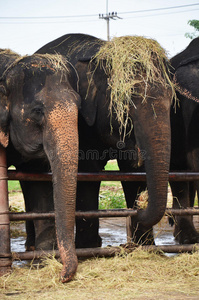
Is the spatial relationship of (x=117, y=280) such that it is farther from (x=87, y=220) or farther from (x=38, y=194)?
(x=87, y=220)

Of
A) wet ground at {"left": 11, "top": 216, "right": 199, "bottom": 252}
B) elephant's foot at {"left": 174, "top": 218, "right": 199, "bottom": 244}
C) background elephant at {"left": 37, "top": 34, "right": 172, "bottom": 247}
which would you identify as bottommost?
wet ground at {"left": 11, "top": 216, "right": 199, "bottom": 252}

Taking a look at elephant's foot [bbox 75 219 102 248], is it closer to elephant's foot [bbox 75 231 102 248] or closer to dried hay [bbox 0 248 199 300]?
elephant's foot [bbox 75 231 102 248]

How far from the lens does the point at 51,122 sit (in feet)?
12.7

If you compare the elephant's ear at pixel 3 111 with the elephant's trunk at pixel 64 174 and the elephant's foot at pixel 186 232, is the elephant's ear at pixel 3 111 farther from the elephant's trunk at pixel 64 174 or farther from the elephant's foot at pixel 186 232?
the elephant's foot at pixel 186 232

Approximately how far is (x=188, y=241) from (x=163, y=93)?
2.08 meters

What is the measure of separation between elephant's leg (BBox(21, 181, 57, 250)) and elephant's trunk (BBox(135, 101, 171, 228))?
0.96m

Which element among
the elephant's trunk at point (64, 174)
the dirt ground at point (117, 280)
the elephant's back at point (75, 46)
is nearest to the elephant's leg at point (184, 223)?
the dirt ground at point (117, 280)

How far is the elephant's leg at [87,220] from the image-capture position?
529 centimetres

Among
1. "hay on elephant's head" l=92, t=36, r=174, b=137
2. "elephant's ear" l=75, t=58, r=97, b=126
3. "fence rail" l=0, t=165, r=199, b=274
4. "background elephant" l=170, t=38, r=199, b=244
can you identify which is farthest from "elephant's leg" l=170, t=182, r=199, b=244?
"hay on elephant's head" l=92, t=36, r=174, b=137

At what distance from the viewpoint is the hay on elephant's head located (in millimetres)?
4359

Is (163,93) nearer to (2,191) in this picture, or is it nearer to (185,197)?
(2,191)

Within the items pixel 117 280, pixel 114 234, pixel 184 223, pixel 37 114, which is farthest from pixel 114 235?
pixel 37 114

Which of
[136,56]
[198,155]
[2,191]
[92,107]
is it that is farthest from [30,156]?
[198,155]

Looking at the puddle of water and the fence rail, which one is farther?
the puddle of water
